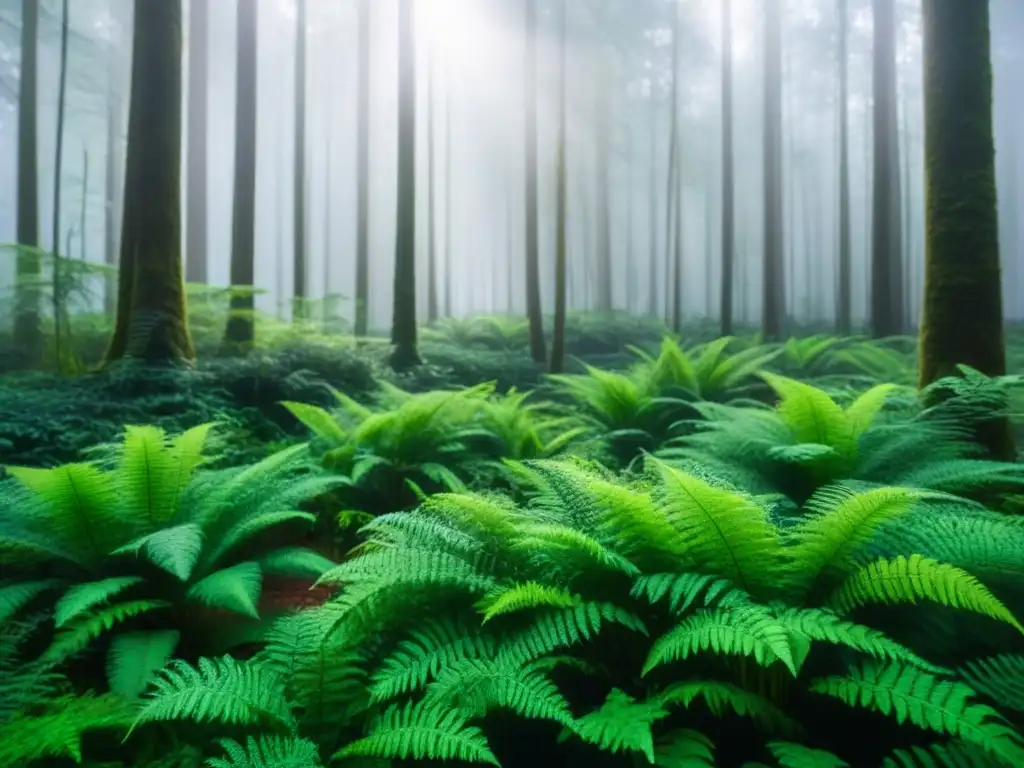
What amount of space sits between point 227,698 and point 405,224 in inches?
350

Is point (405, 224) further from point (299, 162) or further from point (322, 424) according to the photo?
point (322, 424)

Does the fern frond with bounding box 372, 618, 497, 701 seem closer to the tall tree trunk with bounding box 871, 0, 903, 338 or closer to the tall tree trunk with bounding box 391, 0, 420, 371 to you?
the tall tree trunk with bounding box 391, 0, 420, 371

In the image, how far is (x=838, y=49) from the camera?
16.7 meters

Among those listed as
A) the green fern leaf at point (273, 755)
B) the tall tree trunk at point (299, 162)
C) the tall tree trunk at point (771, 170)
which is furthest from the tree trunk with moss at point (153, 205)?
the tall tree trunk at point (771, 170)

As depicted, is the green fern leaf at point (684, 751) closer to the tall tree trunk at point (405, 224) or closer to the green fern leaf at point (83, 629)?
the green fern leaf at point (83, 629)

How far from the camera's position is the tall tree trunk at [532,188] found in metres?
12.3

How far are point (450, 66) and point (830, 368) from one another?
13.6 m

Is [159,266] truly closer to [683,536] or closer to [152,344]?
[152,344]

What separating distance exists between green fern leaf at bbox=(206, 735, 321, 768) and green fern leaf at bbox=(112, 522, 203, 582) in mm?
750

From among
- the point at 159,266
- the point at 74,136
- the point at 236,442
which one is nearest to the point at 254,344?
the point at 159,266

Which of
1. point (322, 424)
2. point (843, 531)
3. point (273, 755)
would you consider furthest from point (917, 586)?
point (322, 424)

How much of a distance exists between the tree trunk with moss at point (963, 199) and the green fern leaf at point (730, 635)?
3.33m

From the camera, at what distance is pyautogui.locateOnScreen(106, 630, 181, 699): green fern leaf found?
1942 millimetres

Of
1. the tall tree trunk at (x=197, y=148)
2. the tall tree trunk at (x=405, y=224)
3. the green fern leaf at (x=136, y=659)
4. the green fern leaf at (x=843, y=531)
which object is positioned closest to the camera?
the green fern leaf at (x=843, y=531)
